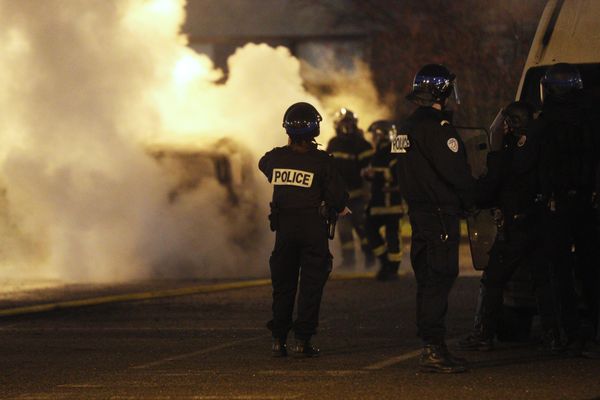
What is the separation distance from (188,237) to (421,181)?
9153 mm

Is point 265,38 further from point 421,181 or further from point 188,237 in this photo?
point 421,181

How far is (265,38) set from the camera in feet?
151

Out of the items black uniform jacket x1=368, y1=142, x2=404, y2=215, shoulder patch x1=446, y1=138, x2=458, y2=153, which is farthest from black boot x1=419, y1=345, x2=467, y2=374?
black uniform jacket x1=368, y1=142, x2=404, y2=215

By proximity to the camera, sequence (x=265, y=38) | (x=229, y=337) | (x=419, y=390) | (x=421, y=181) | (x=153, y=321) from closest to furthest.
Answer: (x=419, y=390) < (x=421, y=181) < (x=229, y=337) < (x=153, y=321) < (x=265, y=38)

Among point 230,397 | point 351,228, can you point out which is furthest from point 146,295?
point 230,397

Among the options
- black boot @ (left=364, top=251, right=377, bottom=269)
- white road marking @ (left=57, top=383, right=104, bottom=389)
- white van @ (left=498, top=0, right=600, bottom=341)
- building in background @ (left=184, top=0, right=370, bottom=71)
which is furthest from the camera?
building in background @ (left=184, top=0, right=370, bottom=71)

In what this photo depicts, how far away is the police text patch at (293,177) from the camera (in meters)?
10.7

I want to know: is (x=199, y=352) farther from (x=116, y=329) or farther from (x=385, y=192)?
(x=385, y=192)

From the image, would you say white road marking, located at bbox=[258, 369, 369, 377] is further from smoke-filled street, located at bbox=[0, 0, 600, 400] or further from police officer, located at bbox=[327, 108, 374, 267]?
police officer, located at bbox=[327, 108, 374, 267]

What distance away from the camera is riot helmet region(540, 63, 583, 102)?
412 inches

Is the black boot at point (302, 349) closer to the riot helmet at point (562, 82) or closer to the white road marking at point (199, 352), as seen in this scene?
the white road marking at point (199, 352)

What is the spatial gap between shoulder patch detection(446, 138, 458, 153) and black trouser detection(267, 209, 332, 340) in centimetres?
138

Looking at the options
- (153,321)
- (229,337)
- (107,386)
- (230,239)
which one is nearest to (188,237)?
(230,239)

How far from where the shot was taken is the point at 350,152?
62.2 feet
